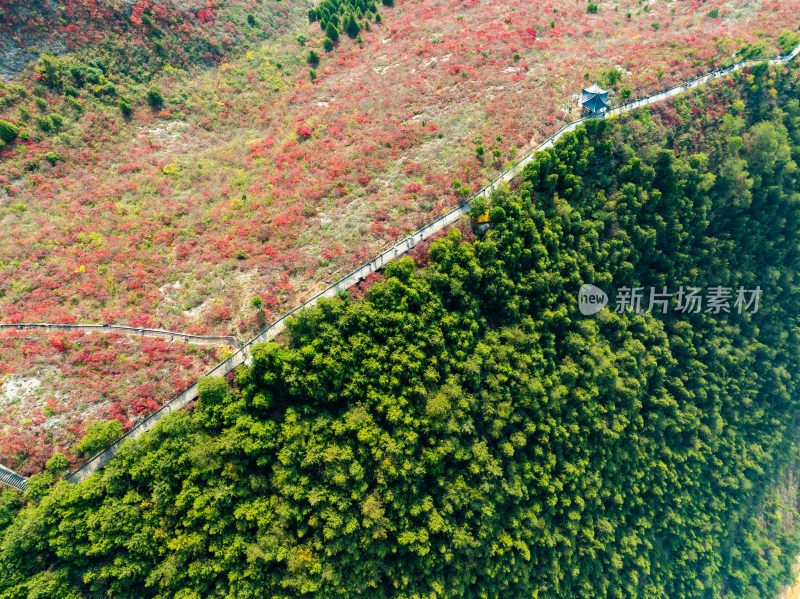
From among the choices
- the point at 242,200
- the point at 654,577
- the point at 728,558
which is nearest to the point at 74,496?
the point at 242,200

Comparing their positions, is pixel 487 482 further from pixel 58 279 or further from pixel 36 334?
pixel 58 279

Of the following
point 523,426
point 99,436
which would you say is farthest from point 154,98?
point 523,426

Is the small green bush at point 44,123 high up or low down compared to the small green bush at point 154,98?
up

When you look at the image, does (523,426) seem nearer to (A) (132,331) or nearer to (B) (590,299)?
(B) (590,299)

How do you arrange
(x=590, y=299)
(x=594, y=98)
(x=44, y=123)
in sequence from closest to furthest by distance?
(x=590, y=299) → (x=594, y=98) → (x=44, y=123)

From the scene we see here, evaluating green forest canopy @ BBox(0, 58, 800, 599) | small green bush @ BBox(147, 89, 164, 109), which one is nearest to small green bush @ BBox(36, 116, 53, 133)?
small green bush @ BBox(147, 89, 164, 109)

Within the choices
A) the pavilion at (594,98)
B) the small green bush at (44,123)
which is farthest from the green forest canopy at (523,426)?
the small green bush at (44,123)

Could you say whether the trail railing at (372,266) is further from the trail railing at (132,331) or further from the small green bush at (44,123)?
the small green bush at (44,123)
